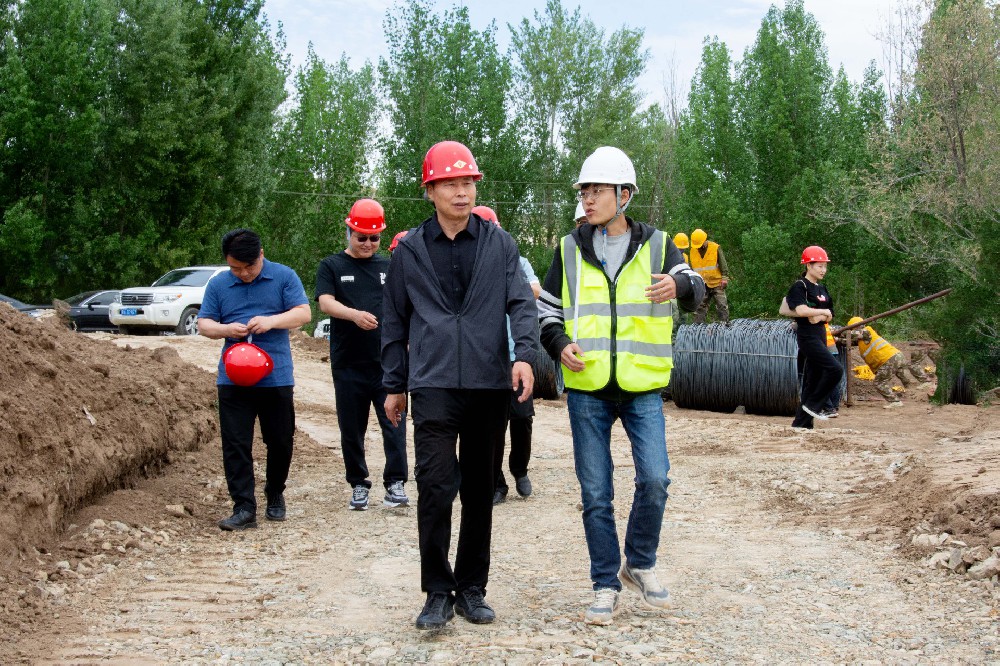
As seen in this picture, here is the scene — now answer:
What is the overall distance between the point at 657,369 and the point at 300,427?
8.83m

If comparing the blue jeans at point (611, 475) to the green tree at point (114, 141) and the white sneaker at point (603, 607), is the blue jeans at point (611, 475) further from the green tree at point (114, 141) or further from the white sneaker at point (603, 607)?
the green tree at point (114, 141)

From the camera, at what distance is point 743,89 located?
35469 mm

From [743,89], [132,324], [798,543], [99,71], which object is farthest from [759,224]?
[798,543]

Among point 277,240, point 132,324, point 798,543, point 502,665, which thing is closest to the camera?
point 502,665

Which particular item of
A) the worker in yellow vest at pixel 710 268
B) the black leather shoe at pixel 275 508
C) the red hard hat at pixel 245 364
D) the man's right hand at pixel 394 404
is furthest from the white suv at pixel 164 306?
the man's right hand at pixel 394 404

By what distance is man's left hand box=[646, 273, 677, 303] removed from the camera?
5.07 m

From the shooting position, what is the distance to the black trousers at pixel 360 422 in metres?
8.12

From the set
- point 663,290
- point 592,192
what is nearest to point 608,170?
point 592,192

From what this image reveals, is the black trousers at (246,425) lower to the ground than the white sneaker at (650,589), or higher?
higher

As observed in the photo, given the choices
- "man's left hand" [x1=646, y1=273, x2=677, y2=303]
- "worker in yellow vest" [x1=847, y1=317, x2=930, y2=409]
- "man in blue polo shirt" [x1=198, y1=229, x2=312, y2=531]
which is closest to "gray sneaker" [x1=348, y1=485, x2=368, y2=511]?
"man in blue polo shirt" [x1=198, y1=229, x2=312, y2=531]

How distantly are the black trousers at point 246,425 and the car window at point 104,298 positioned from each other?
22840 millimetres

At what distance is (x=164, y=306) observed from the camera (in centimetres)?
2366

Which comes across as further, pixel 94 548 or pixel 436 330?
pixel 94 548

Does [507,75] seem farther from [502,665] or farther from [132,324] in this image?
[502,665]
